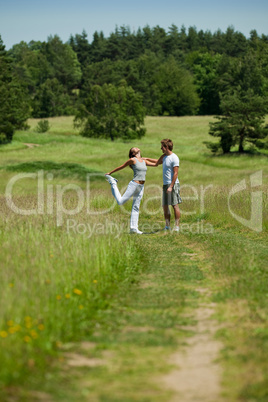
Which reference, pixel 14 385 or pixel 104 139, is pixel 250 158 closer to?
pixel 104 139

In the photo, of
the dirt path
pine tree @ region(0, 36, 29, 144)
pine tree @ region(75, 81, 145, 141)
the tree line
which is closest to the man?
the dirt path

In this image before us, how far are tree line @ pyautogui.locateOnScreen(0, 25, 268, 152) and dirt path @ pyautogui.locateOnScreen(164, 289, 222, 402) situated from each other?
193 feet

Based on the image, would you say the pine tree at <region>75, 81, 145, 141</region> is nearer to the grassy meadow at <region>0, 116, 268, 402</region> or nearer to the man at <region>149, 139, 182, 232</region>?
the grassy meadow at <region>0, 116, 268, 402</region>

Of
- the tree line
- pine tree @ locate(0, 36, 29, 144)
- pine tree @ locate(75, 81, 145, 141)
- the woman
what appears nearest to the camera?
the woman

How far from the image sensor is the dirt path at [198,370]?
3.90 m

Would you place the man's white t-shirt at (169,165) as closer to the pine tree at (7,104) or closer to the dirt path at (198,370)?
the dirt path at (198,370)

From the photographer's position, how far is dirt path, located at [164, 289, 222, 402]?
390cm

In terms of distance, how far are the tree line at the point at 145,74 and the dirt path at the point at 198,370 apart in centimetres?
5871

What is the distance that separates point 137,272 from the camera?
27.3 ft

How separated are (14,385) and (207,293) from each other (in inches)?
136

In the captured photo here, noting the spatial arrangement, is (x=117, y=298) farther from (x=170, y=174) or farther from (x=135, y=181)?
(x=170, y=174)

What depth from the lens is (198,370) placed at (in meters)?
4.36
